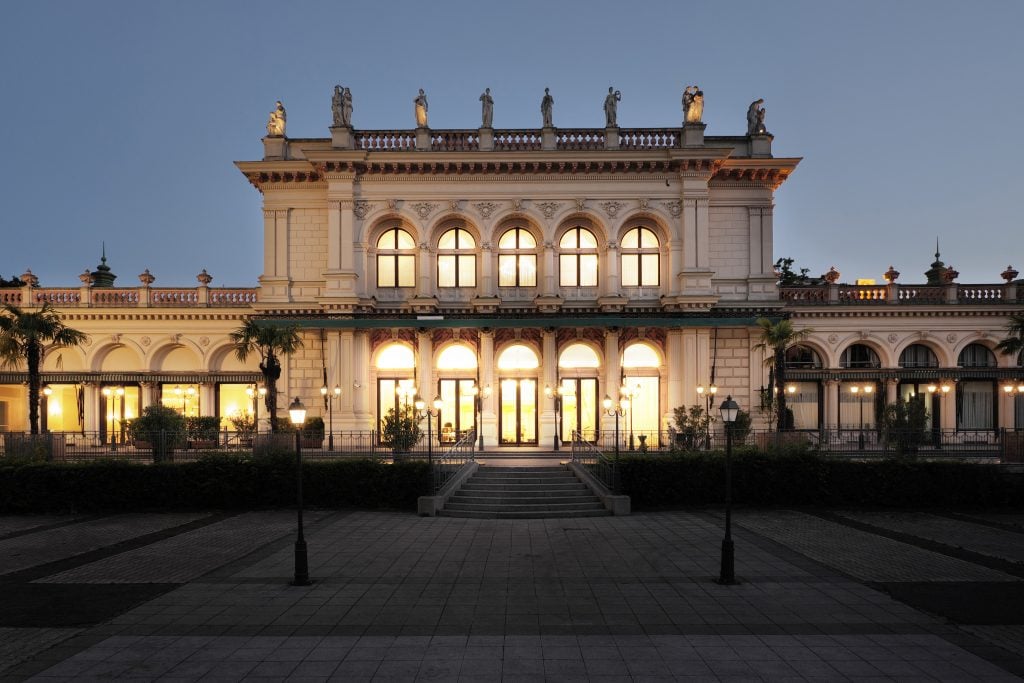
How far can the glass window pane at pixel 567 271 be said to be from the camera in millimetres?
31641

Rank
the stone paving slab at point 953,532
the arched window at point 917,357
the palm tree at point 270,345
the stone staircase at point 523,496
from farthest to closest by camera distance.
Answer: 1. the arched window at point 917,357
2. the palm tree at point 270,345
3. the stone staircase at point 523,496
4. the stone paving slab at point 953,532

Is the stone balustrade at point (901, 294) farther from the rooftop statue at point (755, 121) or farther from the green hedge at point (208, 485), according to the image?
the green hedge at point (208, 485)

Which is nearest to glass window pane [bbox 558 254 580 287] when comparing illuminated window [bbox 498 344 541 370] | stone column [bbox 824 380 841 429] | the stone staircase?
illuminated window [bbox 498 344 541 370]

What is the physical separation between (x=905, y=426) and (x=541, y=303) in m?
16.9

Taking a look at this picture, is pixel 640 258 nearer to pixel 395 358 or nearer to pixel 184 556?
pixel 395 358

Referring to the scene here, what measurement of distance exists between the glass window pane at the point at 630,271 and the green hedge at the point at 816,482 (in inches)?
540

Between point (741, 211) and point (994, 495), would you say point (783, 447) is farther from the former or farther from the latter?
point (741, 211)

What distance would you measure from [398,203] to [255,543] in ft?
67.1

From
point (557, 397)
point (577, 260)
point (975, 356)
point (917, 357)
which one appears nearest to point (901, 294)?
point (917, 357)

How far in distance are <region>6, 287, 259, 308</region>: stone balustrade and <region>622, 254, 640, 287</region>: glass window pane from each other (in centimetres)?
2085

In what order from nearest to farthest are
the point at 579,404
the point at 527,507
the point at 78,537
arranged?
the point at 78,537
the point at 527,507
the point at 579,404

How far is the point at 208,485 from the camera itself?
19.7 m

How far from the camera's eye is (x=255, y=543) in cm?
1528

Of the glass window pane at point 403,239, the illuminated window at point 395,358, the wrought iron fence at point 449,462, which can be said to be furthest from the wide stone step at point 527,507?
the glass window pane at point 403,239
